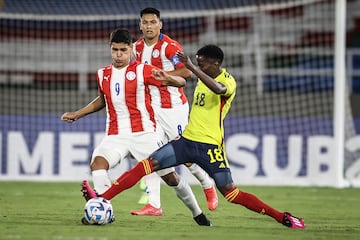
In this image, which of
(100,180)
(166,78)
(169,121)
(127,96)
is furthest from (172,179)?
(169,121)

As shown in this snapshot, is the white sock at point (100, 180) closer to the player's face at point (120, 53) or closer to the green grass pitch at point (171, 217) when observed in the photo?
the green grass pitch at point (171, 217)

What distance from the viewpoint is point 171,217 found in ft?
32.4

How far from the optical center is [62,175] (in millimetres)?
15070

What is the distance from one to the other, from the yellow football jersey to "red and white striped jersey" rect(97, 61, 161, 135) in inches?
23.8

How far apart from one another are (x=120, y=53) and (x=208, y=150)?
4.30 feet

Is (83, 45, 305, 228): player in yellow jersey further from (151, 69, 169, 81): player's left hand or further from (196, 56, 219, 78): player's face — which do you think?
(151, 69, 169, 81): player's left hand

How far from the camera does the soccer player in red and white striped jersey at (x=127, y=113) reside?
9.04 meters

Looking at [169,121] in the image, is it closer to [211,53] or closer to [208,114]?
[208,114]

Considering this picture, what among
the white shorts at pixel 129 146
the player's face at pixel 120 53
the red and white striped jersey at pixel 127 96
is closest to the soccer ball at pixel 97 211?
the white shorts at pixel 129 146

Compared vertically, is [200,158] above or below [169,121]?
below

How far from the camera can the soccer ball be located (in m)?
8.47

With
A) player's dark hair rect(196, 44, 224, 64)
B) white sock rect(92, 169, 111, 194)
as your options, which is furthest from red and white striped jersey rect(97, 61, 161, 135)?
player's dark hair rect(196, 44, 224, 64)

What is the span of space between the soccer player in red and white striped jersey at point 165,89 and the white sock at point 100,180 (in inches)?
46.8

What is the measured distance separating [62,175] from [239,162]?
2740 mm
